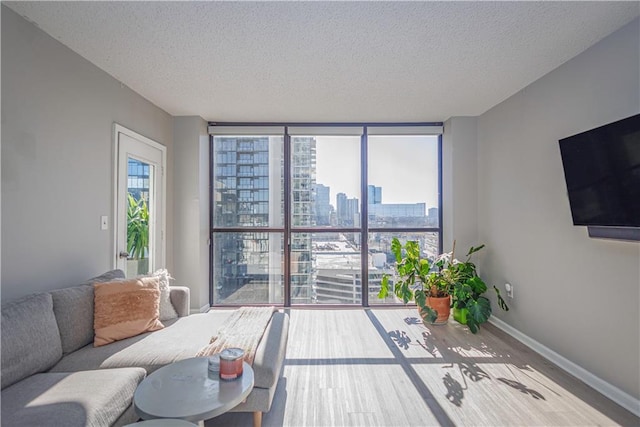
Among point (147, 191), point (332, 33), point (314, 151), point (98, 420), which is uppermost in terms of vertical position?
point (332, 33)

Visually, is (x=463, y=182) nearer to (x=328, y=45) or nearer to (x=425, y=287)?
(x=425, y=287)

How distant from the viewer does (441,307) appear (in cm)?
345

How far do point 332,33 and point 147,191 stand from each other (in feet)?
8.42

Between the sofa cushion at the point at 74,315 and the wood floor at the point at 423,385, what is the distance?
101 cm

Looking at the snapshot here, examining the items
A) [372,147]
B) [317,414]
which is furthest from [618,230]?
[372,147]

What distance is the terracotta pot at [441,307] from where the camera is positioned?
3447 millimetres

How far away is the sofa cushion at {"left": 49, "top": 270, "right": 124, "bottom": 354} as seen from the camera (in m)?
1.90

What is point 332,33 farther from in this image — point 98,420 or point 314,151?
point 98,420

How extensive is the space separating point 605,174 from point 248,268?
149 inches

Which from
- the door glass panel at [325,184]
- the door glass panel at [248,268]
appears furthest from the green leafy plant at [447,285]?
the door glass panel at [248,268]

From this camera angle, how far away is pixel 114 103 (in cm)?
279

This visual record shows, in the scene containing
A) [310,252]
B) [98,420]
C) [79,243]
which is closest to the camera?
[98,420]

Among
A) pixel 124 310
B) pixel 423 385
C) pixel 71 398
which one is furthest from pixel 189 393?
pixel 423 385

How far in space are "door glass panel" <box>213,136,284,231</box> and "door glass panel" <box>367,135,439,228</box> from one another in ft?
4.26
